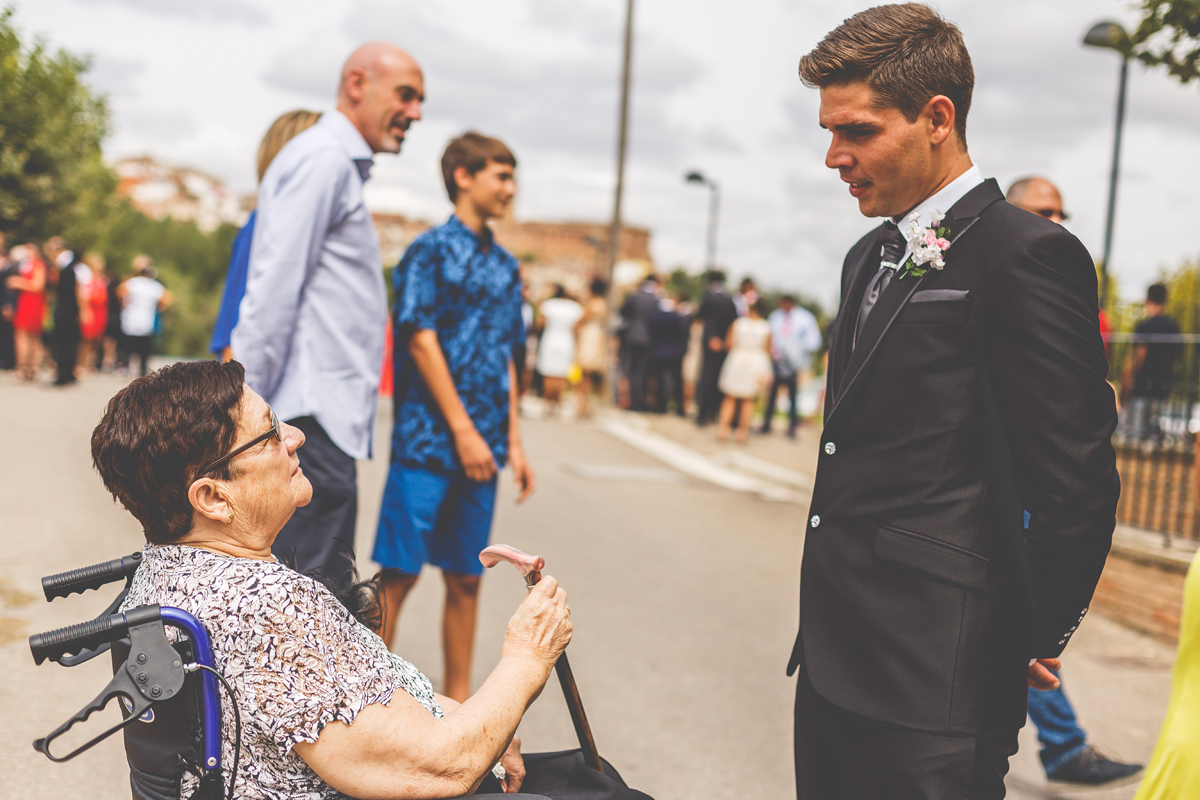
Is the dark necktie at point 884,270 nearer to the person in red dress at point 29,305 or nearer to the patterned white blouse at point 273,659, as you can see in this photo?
the patterned white blouse at point 273,659

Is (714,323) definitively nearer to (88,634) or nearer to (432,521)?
(432,521)

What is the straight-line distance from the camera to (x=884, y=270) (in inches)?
80.4

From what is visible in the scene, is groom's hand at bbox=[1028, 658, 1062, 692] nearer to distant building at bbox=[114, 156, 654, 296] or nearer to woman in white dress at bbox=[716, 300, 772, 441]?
woman in white dress at bbox=[716, 300, 772, 441]

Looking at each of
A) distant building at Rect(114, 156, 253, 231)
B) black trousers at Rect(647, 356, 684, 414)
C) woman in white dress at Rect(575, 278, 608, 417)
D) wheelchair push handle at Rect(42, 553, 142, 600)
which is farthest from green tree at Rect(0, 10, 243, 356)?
distant building at Rect(114, 156, 253, 231)

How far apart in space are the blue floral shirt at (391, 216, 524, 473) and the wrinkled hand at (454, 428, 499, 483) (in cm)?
5

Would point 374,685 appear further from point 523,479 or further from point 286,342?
point 523,479

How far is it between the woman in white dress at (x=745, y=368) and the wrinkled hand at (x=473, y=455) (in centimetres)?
892

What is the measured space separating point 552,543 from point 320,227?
15.0ft

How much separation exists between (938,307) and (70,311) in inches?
582

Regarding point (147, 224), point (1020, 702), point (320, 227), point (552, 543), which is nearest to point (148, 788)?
point (1020, 702)

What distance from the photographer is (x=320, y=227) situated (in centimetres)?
312

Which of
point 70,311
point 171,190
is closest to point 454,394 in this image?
point 70,311

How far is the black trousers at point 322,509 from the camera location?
9.77 feet

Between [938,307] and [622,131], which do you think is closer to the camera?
[938,307]
